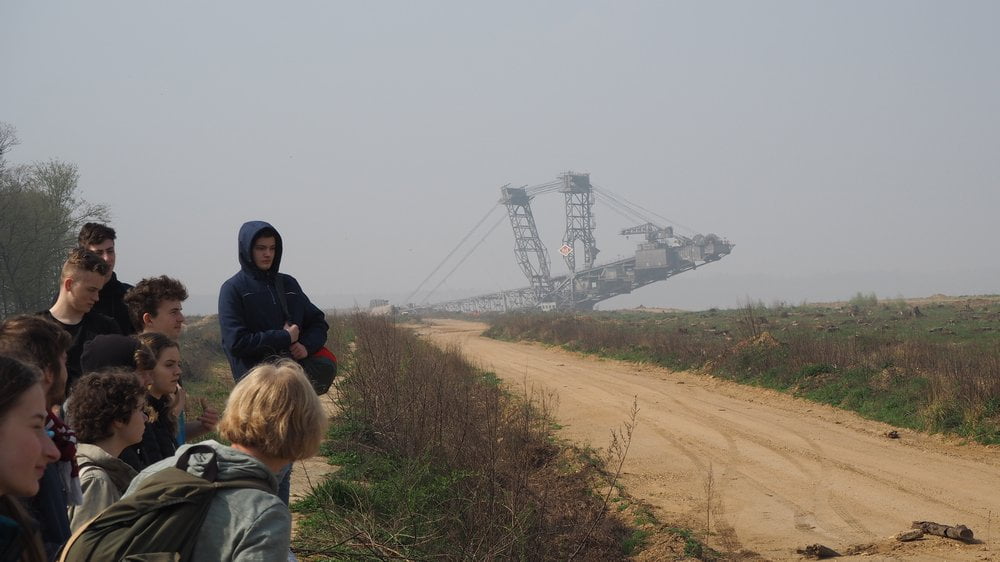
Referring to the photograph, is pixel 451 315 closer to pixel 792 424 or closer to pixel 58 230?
pixel 58 230

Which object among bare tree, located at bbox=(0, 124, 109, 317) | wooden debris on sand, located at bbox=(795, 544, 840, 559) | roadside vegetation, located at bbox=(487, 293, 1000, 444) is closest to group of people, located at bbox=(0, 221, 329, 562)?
wooden debris on sand, located at bbox=(795, 544, 840, 559)

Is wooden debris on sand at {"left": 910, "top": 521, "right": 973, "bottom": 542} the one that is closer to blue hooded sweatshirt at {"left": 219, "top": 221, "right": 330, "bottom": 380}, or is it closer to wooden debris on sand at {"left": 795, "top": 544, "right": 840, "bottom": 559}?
wooden debris on sand at {"left": 795, "top": 544, "right": 840, "bottom": 559}

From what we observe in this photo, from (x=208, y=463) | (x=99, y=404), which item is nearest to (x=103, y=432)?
(x=99, y=404)

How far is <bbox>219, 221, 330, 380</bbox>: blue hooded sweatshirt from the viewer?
14.7ft

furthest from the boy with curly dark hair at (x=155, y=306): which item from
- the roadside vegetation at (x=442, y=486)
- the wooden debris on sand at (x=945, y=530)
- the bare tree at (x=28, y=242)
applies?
the bare tree at (x=28, y=242)

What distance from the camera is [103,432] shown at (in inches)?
123

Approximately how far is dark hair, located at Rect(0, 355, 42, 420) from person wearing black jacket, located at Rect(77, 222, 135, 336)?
289cm

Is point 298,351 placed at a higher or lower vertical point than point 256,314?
lower

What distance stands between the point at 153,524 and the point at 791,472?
308 inches

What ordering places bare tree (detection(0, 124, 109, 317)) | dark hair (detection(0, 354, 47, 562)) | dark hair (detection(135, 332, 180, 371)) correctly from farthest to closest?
1. bare tree (detection(0, 124, 109, 317))
2. dark hair (detection(135, 332, 180, 371))
3. dark hair (detection(0, 354, 47, 562))

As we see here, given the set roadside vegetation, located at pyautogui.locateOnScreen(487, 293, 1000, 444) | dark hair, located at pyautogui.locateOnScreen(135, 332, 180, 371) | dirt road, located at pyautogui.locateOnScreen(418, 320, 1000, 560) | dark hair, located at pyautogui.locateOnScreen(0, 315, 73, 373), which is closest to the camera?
dark hair, located at pyautogui.locateOnScreen(0, 315, 73, 373)

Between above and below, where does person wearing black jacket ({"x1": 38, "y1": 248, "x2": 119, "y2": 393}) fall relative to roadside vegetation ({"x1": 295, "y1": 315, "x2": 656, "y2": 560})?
above

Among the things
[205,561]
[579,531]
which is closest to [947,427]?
[579,531]

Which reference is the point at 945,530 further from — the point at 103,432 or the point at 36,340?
the point at 36,340
